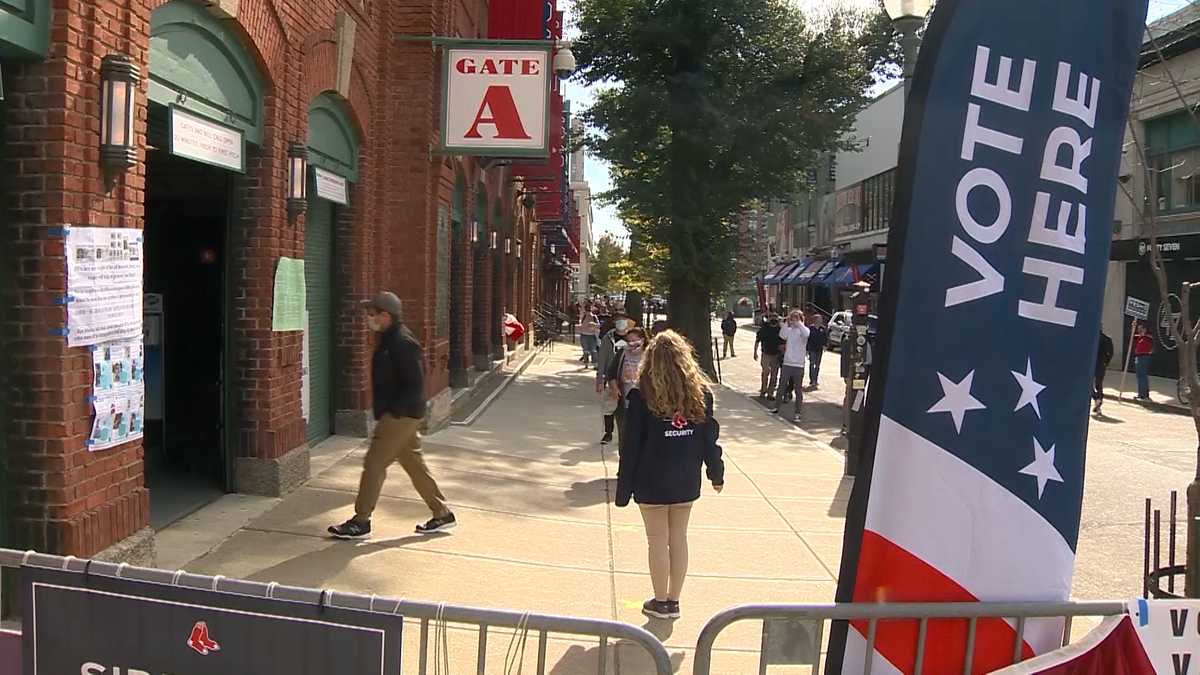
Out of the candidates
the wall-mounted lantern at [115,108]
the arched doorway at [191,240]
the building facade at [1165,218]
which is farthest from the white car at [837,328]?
the wall-mounted lantern at [115,108]

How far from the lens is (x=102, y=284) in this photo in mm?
5012

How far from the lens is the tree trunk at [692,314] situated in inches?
906

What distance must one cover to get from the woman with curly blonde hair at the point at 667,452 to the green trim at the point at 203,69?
135 inches

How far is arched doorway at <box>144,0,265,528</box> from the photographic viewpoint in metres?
6.32

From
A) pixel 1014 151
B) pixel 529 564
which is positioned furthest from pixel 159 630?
pixel 529 564

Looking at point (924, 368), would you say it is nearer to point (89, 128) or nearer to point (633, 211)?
point (89, 128)

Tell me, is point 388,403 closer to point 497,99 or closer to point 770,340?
point 497,99

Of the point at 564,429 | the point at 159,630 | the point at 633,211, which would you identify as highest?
the point at 633,211

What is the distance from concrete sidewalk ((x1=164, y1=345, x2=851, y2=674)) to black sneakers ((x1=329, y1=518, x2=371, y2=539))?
12 cm

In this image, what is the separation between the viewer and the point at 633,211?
75.5ft

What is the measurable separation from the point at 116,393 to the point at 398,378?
2.01 m

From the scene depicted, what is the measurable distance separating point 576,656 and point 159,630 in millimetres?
2450

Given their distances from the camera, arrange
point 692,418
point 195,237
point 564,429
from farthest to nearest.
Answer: point 564,429 < point 195,237 < point 692,418

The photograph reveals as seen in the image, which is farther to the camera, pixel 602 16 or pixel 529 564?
pixel 602 16
